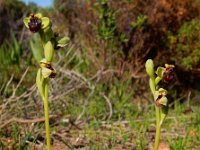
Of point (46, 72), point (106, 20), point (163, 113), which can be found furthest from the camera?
point (106, 20)

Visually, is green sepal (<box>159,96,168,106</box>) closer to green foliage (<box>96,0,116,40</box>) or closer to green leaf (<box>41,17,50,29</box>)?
green leaf (<box>41,17,50,29</box>)

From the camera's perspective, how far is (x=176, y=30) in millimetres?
7031

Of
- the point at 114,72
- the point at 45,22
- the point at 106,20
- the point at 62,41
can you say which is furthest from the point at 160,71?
the point at 114,72

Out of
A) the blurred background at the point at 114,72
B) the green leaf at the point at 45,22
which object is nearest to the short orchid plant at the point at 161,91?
the green leaf at the point at 45,22

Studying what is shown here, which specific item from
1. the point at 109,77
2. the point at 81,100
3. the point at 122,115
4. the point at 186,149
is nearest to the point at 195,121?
the point at 122,115

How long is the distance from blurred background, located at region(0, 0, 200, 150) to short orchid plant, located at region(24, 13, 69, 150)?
5.62 ft

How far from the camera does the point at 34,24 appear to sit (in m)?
2.28

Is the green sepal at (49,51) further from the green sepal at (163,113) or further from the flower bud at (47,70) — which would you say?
the green sepal at (163,113)

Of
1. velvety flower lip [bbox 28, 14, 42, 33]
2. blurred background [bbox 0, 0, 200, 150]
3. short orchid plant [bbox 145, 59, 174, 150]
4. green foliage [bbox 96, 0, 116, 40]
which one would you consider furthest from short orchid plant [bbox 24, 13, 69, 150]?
green foliage [bbox 96, 0, 116, 40]

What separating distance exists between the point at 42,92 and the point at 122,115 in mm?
2962

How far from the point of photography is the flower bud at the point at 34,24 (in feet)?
7.46

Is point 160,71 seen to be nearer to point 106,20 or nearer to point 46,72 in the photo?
point 46,72

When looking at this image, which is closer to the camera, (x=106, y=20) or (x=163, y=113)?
(x=163, y=113)

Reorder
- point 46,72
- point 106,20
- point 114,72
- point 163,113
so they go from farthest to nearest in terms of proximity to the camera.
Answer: point 114,72, point 106,20, point 163,113, point 46,72
